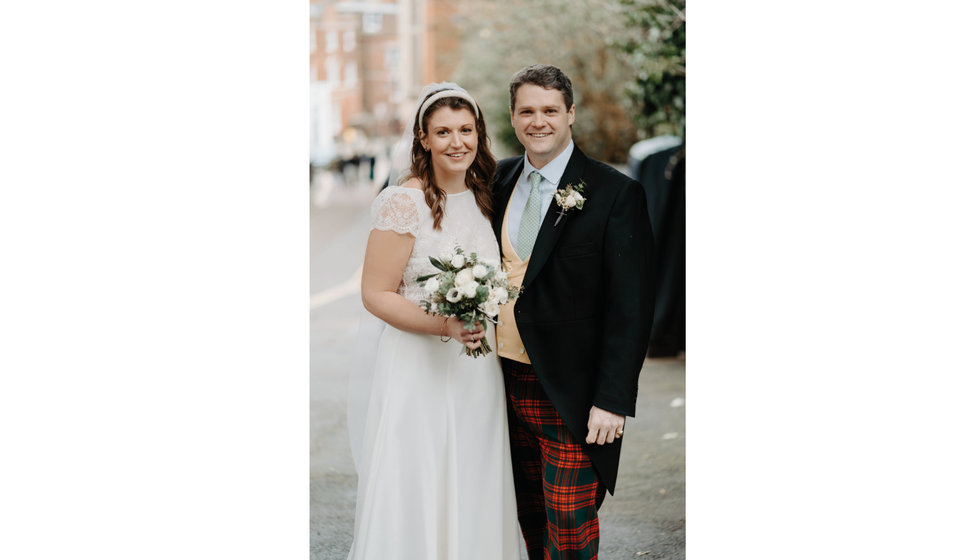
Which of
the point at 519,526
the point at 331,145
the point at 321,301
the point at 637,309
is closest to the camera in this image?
the point at 637,309

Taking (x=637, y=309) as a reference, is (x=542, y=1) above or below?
above

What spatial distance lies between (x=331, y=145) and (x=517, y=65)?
11.6m

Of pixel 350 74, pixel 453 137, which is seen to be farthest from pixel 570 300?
pixel 350 74

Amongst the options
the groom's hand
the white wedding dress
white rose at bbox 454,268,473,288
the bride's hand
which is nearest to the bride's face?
the white wedding dress

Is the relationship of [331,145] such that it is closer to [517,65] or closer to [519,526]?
[517,65]

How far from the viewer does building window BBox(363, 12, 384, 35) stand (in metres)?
27.8

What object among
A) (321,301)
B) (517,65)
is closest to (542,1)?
(517,65)

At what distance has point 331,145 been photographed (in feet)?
87.7

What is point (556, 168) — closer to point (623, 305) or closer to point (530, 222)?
point (530, 222)

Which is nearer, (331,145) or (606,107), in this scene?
(606,107)

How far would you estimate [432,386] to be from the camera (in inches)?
125

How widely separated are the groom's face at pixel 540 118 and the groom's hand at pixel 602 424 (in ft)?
2.93

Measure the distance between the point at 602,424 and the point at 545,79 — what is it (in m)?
1.16
